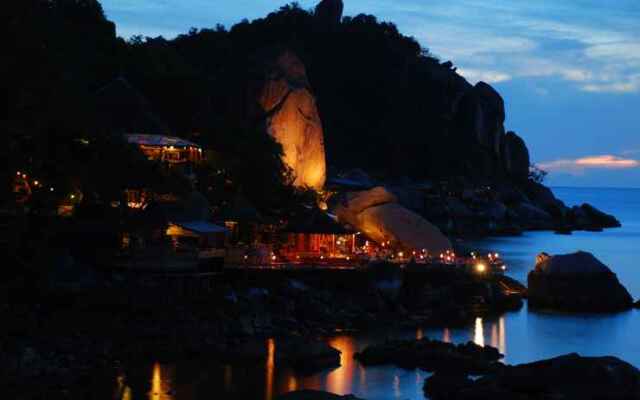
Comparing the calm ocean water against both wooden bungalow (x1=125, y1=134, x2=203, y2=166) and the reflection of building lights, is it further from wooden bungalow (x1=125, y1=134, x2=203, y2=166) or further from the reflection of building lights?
wooden bungalow (x1=125, y1=134, x2=203, y2=166)

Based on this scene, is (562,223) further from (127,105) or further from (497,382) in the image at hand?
(497,382)

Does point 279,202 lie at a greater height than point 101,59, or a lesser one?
lesser

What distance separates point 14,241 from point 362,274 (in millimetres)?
15178

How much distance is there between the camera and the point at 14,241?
106 ft

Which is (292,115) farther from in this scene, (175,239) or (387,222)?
(175,239)

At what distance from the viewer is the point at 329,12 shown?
140 m

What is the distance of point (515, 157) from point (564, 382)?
115m

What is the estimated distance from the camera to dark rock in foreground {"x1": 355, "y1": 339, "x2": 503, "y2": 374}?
32156 millimetres

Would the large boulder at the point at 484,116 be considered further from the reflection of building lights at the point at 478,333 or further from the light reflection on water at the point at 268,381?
the light reflection on water at the point at 268,381

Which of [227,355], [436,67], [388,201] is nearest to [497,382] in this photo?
[227,355]

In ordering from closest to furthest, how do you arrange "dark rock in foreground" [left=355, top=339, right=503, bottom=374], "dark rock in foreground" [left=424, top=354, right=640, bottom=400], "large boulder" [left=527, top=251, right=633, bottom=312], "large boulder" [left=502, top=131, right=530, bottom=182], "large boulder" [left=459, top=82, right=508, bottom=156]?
"dark rock in foreground" [left=424, top=354, right=640, bottom=400]
"dark rock in foreground" [left=355, top=339, right=503, bottom=374]
"large boulder" [left=527, top=251, right=633, bottom=312]
"large boulder" [left=459, top=82, right=508, bottom=156]
"large boulder" [left=502, top=131, right=530, bottom=182]

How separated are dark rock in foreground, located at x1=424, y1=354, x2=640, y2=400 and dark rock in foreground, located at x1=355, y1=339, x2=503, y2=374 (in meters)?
3.94

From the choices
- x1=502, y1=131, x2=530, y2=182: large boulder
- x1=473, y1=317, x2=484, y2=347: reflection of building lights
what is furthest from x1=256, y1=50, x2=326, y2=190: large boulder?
x1=502, y1=131, x2=530, y2=182: large boulder

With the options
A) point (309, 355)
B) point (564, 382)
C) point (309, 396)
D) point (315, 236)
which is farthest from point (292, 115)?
point (309, 396)
